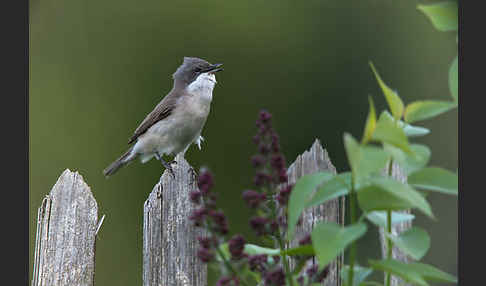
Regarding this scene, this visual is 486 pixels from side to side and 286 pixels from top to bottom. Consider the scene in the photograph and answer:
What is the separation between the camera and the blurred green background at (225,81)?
17.2 ft

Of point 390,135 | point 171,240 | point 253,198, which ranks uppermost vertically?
point 390,135

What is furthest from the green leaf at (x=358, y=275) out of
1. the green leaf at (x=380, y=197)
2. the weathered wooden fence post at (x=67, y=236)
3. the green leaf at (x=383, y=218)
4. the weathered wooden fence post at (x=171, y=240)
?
the weathered wooden fence post at (x=67, y=236)

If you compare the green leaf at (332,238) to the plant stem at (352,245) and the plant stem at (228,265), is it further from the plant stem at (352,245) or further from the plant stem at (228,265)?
the plant stem at (228,265)

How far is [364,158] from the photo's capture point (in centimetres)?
138

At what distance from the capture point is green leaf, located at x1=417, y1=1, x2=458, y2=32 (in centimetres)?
153

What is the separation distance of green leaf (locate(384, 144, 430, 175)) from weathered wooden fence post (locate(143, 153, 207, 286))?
104 centimetres

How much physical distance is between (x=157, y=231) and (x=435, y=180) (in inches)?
47.1

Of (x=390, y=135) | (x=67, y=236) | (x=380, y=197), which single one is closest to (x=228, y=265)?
(x=380, y=197)

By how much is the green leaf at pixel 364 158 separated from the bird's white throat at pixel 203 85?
288cm

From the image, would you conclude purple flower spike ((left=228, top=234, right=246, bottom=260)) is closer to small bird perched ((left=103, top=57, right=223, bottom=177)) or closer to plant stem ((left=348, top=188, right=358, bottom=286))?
plant stem ((left=348, top=188, right=358, bottom=286))

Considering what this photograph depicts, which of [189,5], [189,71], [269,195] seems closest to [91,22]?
[189,5]

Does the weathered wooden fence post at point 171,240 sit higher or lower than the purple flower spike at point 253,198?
lower

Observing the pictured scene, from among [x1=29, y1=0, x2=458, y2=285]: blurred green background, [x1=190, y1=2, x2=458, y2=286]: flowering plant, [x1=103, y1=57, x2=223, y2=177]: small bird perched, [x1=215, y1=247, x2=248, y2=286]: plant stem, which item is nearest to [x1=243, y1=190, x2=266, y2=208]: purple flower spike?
[x1=190, y1=2, x2=458, y2=286]: flowering plant

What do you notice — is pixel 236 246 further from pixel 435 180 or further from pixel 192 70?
pixel 192 70
